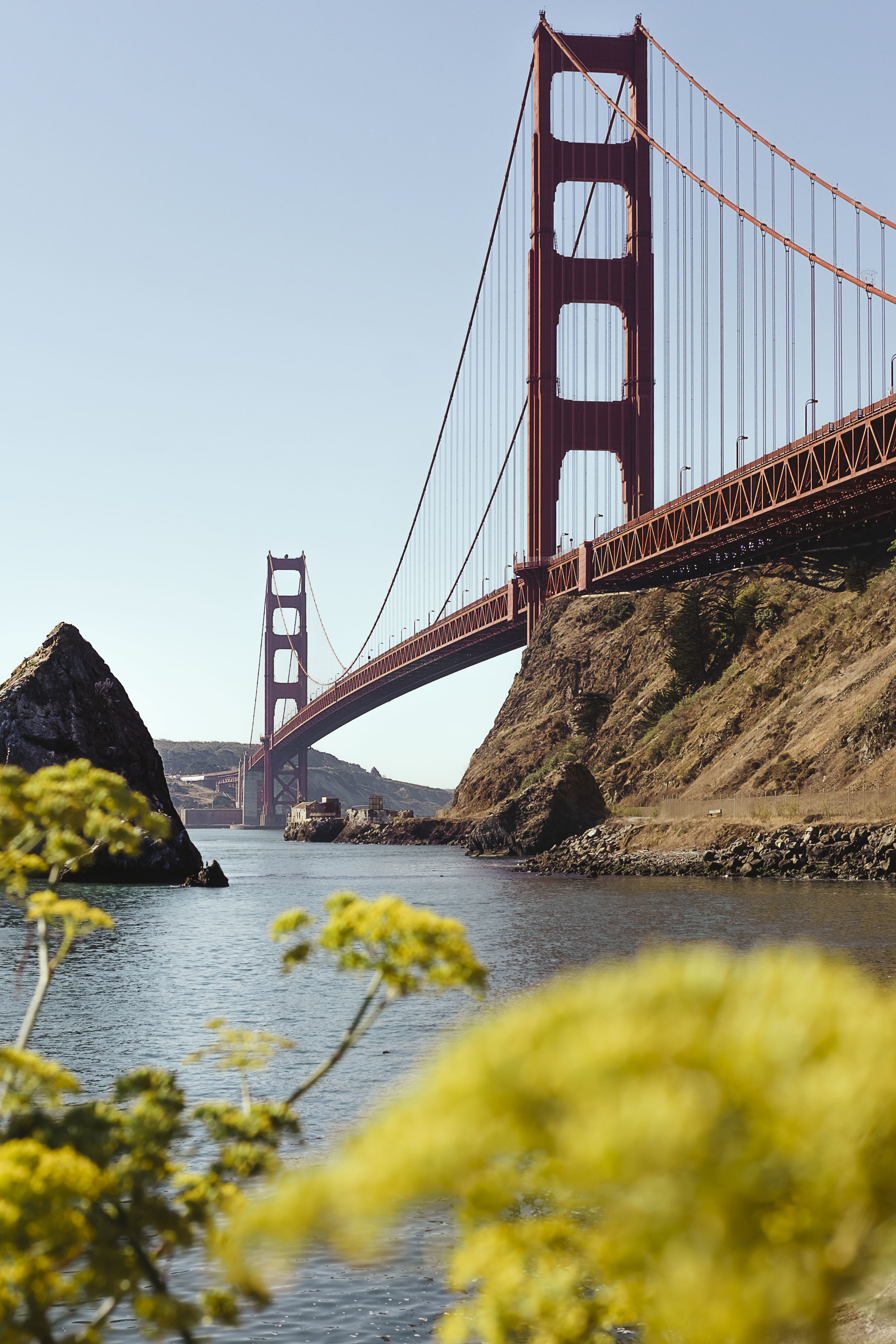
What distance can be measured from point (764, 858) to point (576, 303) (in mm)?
44492

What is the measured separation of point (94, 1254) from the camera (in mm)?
2520

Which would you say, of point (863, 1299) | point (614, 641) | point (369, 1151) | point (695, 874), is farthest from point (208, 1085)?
point (614, 641)

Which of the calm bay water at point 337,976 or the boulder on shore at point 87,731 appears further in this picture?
the boulder on shore at point 87,731

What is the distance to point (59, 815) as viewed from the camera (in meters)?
3.33

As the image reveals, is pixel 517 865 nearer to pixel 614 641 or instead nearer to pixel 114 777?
pixel 614 641

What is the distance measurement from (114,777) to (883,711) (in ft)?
136

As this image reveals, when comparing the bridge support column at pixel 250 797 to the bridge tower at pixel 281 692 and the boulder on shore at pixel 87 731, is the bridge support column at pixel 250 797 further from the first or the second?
the boulder on shore at pixel 87 731

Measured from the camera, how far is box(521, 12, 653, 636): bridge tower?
237 ft

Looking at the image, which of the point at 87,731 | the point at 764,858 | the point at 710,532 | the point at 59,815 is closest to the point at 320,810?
the point at 710,532

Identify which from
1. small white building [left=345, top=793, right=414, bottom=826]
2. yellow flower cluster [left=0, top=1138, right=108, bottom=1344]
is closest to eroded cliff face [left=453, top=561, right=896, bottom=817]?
small white building [left=345, top=793, right=414, bottom=826]

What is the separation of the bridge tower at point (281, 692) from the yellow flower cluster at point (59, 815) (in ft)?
404

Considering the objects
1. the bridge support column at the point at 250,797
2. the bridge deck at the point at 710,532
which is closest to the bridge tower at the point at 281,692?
the bridge support column at the point at 250,797

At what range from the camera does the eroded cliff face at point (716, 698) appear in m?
44.8

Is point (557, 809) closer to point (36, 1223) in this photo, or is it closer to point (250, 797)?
point (36, 1223)
